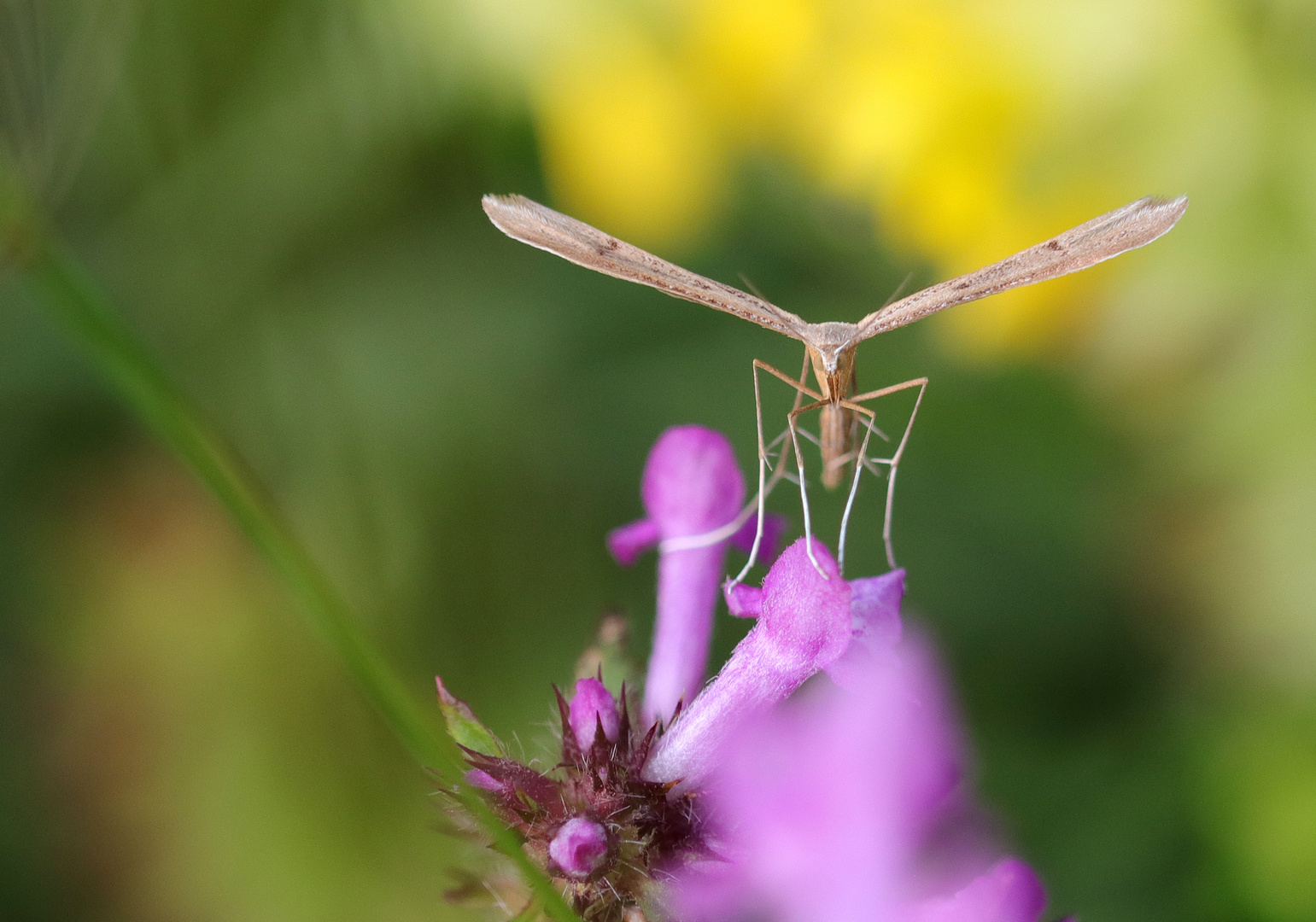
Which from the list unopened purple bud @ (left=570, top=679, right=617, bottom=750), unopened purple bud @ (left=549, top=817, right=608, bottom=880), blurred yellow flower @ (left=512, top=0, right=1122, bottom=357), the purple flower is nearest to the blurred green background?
blurred yellow flower @ (left=512, top=0, right=1122, bottom=357)

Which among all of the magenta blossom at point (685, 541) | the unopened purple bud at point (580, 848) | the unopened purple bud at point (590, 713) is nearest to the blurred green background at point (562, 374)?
the magenta blossom at point (685, 541)

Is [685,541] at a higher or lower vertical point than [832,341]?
lower

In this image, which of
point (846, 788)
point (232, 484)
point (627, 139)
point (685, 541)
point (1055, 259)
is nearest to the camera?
point (846, 788)

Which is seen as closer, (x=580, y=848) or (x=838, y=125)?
(x=580, y=848)

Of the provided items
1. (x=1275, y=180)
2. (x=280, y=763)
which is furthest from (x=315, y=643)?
(x=1275, y=180)

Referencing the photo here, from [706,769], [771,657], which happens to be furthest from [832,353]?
[706,769]

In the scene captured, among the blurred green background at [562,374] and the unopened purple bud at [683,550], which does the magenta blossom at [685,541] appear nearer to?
the unopened purple bud at [683,550]

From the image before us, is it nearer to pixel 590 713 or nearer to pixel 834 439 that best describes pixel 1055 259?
pixel 834 439
